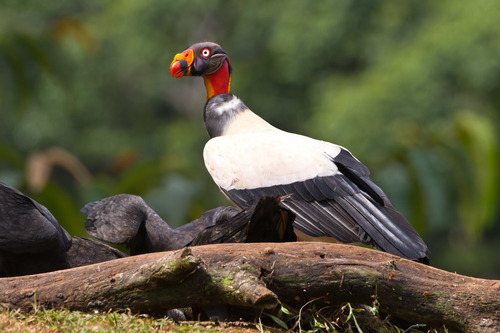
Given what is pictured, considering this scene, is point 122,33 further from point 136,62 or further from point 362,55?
point 362,55

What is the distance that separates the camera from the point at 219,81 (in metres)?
5.61

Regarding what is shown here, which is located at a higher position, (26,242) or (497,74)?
(26,242)

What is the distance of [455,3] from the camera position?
79.8 feet

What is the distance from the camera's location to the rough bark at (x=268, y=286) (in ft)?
11.9

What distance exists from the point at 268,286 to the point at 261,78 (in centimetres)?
2722

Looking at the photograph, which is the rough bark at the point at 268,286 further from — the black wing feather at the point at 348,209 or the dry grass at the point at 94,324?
the black wing feather at the point at 348,209

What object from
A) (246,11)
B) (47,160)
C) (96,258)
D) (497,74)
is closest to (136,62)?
(246,11)

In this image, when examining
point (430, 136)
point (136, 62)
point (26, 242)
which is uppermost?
point (26, 242)

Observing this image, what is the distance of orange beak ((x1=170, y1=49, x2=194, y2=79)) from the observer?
5.35 meters

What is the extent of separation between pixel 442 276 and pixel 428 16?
25447 millimetres

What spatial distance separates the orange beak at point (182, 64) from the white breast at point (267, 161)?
568mm

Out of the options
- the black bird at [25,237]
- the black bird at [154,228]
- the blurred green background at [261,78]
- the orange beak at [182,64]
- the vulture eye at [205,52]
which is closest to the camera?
the black bird at [25,237]

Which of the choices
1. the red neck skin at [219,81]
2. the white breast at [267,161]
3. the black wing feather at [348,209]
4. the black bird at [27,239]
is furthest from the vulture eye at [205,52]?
the black bird at [27,239]

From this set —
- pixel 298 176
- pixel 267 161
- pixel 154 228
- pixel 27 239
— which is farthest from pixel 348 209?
pixel 27 239
